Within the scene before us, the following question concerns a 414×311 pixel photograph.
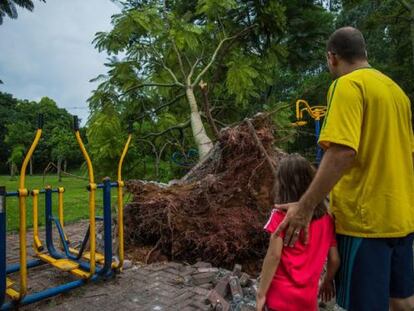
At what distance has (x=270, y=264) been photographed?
1985mm

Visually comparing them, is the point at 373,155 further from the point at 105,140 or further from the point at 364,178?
the point at 105,140

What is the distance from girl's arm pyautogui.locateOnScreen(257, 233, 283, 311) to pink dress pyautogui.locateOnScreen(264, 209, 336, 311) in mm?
43

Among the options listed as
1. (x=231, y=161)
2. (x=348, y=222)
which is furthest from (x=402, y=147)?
(x=231, y=161)

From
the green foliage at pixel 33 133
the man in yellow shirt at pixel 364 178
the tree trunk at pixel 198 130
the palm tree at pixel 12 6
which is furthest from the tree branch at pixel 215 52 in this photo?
the green foliage at pixel 33 133

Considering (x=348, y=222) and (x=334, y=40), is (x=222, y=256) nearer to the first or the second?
(x=348, y=222)

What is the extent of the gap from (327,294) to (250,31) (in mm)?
8135

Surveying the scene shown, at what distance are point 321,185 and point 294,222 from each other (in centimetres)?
24

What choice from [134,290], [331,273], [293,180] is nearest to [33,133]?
[134,290]

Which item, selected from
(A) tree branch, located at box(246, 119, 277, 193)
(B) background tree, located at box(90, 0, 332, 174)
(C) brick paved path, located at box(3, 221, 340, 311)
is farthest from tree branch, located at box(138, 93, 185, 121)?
(C) brick paved path, located at box(3, 221, 340, 311)

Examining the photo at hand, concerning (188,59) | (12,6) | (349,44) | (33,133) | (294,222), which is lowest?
(294,222)

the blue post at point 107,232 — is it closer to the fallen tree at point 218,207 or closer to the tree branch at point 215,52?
the fallen tree at point 218,207

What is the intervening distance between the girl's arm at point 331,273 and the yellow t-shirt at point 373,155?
0.21m

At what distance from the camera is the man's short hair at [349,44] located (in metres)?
1.84

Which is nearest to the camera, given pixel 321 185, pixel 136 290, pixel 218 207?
pixel 321 185
